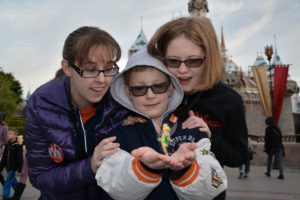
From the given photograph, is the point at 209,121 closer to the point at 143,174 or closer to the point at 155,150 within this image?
the point at 155,150

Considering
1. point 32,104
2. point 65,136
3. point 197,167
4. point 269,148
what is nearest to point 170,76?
point 197,167

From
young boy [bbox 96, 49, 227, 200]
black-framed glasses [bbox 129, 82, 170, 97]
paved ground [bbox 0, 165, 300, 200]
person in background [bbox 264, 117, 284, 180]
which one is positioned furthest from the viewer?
person in background [bbox 264, 117, 284, 180]

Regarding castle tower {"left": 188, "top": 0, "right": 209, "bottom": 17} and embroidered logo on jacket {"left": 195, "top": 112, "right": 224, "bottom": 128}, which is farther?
castle tower {"left": 188, "top": 0, "right": 209, "bottom": 17}

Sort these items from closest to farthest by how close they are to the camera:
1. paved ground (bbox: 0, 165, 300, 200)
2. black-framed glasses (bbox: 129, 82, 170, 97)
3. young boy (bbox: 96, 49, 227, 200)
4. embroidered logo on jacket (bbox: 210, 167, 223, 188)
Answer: young boy (bbox: 96, 49, 227, 200) → embroidered logo on jacket (bbox: 210, 167, 223, 188) → black-framed glasses (bbox: 129, 82, 170, 97) → paved ground (bbox: 0, 165, 300, 200)

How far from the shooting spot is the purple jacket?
182 centimetres

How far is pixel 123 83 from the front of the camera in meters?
1.89

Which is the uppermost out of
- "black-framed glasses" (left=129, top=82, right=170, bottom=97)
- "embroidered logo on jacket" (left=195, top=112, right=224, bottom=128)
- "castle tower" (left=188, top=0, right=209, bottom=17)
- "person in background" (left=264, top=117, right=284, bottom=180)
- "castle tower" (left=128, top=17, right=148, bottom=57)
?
"castle tower" (left=188, top=0, right=209, bottom=17)

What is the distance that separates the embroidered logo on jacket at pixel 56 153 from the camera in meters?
1.83

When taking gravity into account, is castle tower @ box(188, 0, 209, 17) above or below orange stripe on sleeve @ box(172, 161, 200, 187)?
above

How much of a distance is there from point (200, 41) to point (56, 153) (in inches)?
37.5

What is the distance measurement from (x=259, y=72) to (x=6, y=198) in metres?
13.3

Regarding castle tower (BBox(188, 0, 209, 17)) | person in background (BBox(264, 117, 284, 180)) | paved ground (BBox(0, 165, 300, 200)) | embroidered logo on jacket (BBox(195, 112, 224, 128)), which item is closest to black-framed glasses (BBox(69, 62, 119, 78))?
embroidered logo on jacket (BBox(195, 112, 224, 128))

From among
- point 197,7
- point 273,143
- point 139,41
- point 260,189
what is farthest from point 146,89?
point 197,7

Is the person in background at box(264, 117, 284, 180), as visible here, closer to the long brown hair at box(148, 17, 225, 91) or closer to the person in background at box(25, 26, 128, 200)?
the long brown hair at box(148, 17, 225, 91)
